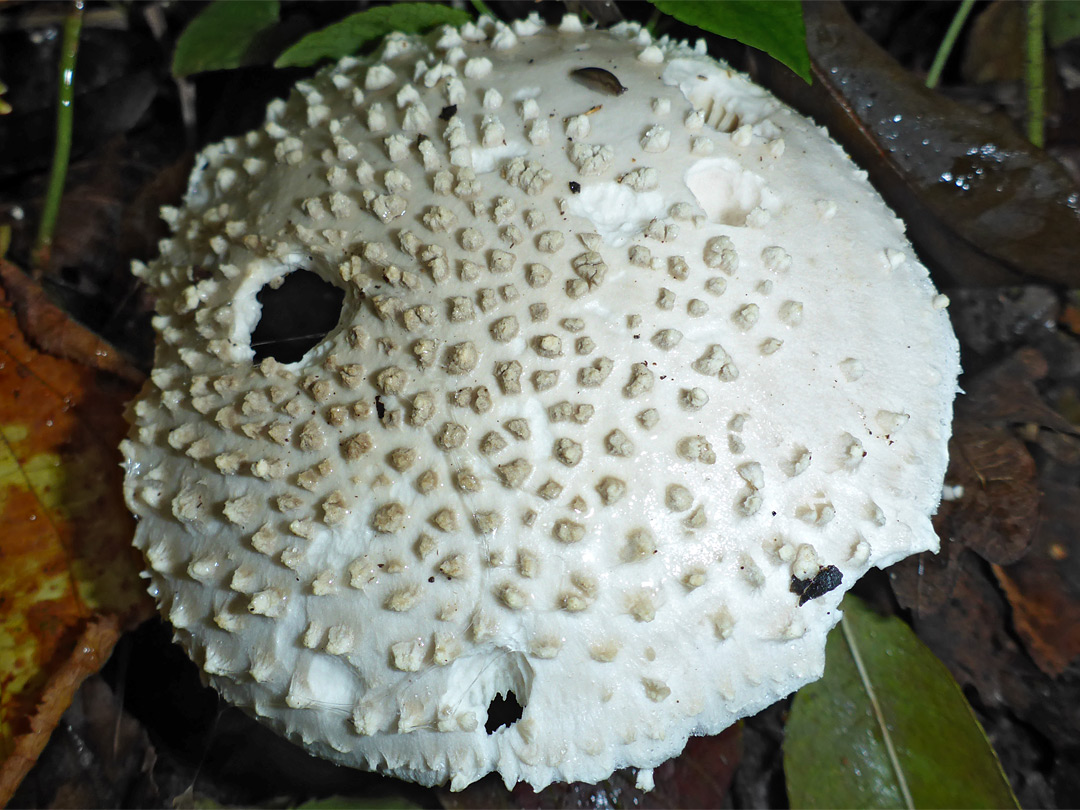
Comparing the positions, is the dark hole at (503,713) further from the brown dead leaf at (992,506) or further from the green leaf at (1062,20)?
the green leaf at (1062,20)

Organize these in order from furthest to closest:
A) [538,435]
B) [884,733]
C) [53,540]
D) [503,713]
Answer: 1. [884,733]
2. [53,540]
3. [503,713]
4. [538,435]

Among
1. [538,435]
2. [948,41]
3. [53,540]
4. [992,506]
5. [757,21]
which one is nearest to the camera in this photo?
[538,435]

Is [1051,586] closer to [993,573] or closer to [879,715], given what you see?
[993,573]

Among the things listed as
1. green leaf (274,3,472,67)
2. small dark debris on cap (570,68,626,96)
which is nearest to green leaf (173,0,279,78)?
green leaf (274,3,472,67)

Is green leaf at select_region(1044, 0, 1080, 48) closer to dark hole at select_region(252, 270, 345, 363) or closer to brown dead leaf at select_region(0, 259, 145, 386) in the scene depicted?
dark hole at select_region(252, 270, 345, 363)

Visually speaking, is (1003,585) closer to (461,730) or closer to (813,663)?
(813,663)

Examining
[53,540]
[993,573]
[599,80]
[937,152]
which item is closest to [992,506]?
[993,573]
